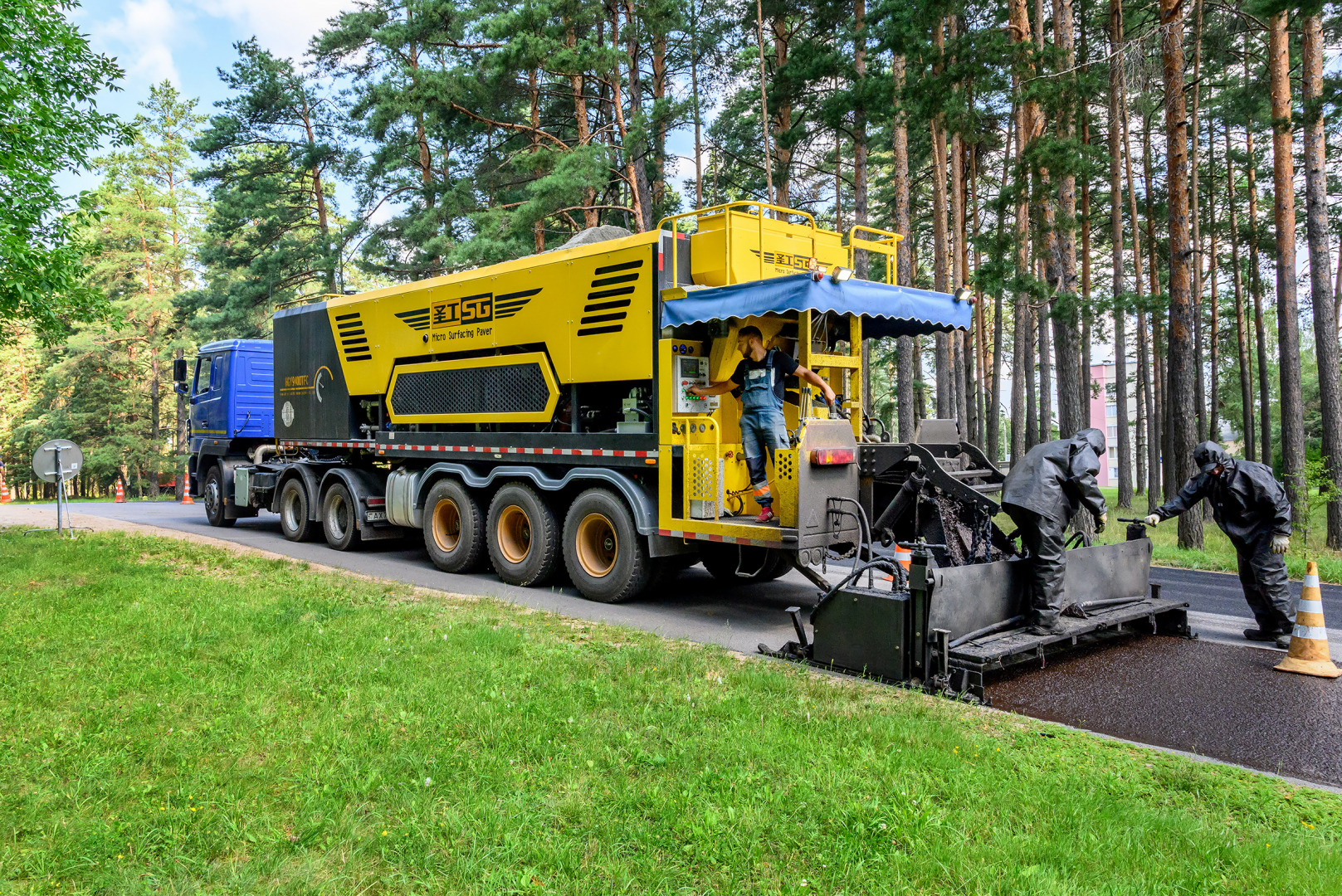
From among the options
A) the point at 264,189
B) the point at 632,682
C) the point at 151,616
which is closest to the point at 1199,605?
the point at 632,682

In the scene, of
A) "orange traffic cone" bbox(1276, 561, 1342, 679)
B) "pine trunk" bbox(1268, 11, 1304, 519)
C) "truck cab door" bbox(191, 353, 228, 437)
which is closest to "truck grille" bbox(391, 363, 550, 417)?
"truck cab door" bbox(191, 353, 228, 437)

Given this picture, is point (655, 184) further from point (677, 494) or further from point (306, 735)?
point (306, 735)

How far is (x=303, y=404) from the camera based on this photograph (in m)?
13.2

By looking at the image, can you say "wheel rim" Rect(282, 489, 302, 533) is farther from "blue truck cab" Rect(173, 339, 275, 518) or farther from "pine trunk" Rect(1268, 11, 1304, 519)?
"pine trunk" Rect(1268, 11, 1304, 519)

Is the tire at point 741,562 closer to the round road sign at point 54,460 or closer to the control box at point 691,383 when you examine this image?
the control box at point 691,383

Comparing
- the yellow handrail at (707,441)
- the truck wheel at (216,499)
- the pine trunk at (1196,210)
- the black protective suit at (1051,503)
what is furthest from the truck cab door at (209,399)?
the pine trunk at (1196,210)

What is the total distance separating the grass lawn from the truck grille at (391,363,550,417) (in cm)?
392

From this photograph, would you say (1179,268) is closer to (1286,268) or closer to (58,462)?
(1286,268)

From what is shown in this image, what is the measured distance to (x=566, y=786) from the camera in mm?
3863

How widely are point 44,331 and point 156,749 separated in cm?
1074

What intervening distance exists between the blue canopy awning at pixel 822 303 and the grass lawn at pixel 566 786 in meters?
2.92

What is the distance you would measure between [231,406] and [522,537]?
8.07 m

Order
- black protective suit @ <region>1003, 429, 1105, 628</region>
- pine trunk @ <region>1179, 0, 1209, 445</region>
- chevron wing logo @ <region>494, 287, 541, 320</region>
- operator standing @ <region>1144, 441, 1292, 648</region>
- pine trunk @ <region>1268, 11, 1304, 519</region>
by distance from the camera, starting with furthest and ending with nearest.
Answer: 1. pine trunk @ <region>1179, 0, 1209, 445</region>
2. pine trunk @ <region>1268, 11, 1304, 519</region>
3. chevron wing logo @ <region>494, 287, 541, 320</region>
4. operator standing @ <region>1144, 441, 1292, 648</region>
5. black protective suit @ <region>1003, 429, 1105, 628</region>

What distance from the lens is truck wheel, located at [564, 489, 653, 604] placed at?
8500mm
